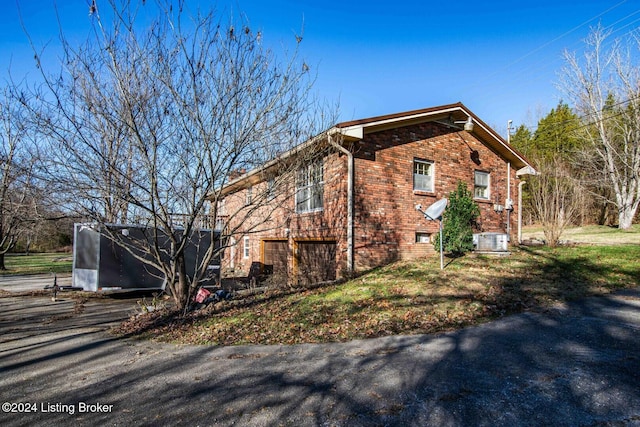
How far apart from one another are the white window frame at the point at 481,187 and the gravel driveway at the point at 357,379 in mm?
7937

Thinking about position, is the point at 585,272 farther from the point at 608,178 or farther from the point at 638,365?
the point at 608,178

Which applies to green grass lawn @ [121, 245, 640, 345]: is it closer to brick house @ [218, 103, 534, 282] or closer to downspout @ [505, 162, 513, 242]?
brick house @ [218, 103, 534, 282]

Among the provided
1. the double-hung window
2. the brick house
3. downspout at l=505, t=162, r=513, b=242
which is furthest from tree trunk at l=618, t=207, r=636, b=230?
the double-hung window

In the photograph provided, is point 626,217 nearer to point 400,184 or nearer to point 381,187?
point 400,184

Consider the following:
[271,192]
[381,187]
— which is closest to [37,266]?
[271,192]

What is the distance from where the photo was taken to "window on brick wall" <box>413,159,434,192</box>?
12.2 m

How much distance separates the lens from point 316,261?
12555mm

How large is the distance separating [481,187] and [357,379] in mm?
11796

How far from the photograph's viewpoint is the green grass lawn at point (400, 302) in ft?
19.9

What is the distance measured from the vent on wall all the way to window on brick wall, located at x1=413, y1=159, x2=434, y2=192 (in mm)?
2191

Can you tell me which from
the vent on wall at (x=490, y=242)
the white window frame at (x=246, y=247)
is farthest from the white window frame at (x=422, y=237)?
the white window frame at (x=246, y=247)

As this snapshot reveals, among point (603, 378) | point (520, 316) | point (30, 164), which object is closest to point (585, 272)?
point (520, 316)

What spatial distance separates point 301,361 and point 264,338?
1.34 m

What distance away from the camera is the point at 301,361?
15.4 ft
